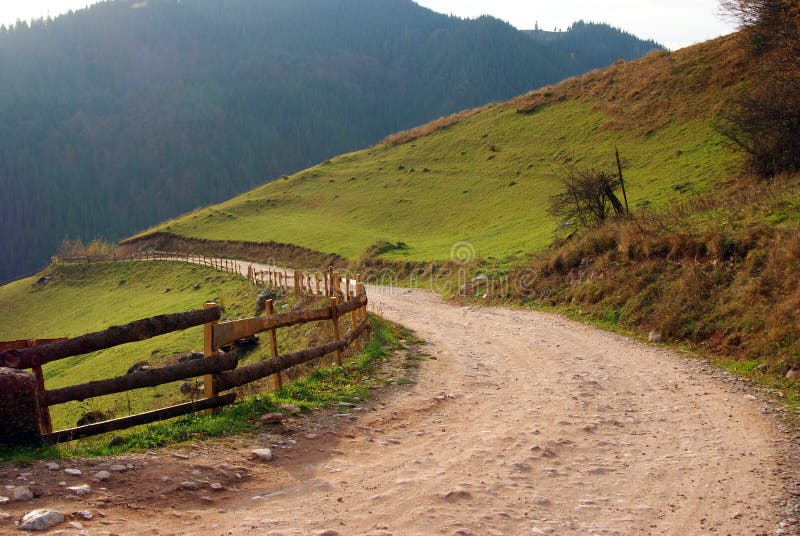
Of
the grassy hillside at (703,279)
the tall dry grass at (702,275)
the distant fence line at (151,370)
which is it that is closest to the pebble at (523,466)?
the distant fence line at (151,370)

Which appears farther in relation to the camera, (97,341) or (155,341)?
(155,341)

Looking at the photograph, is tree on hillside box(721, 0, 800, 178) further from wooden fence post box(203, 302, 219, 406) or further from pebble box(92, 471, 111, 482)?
pebble box(92, 471, 111, 482)

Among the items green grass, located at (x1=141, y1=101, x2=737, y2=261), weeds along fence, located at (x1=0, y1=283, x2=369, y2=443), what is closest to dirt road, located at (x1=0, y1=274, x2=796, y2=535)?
weeds along fence, located at (x1=0, y1=283, x2=369, y2=443)

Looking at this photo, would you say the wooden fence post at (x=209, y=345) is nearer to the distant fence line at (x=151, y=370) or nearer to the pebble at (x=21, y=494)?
the distant fence line at (x=151, y=370)

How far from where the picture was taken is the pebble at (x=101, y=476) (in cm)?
624

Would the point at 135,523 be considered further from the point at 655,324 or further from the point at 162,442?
the point at 655,324

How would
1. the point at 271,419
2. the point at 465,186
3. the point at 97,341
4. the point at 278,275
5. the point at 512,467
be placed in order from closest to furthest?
the point at 512,467
the point at 97,341
the point at 271,419
the point at 278,275
the point at 465,186

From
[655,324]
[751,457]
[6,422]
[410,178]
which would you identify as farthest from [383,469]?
[410,178]

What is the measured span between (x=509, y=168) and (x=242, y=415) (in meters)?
49.6

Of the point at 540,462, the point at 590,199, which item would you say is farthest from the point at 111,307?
the point at 540,462

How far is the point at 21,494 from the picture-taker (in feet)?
18.2

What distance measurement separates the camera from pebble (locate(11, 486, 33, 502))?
5.51 meters

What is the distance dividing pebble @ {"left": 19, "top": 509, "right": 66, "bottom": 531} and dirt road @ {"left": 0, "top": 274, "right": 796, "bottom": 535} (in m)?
0.41

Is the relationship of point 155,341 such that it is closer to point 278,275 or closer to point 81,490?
point 278,275
